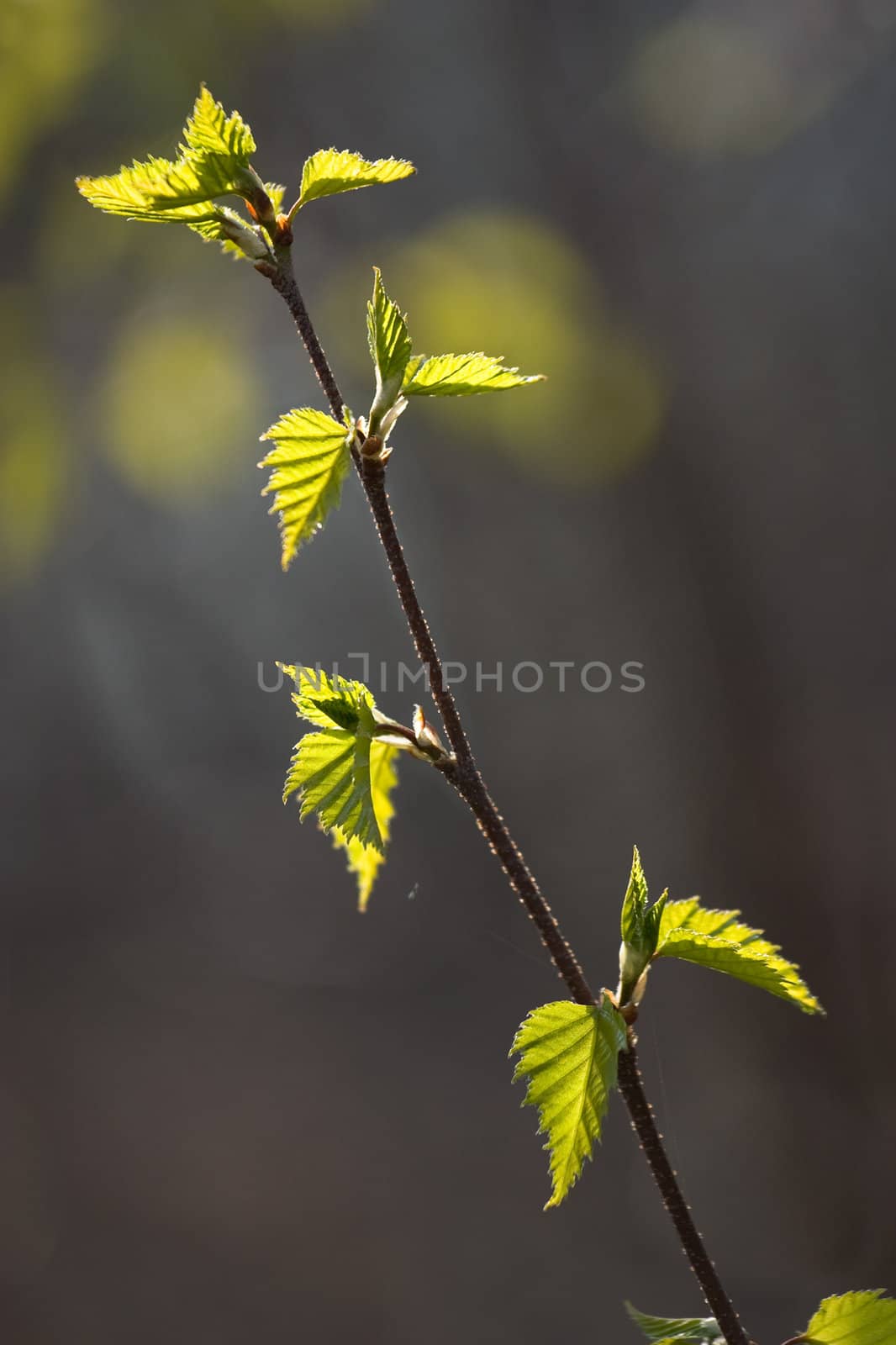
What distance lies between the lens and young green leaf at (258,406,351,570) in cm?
31

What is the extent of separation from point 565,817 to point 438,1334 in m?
0.68

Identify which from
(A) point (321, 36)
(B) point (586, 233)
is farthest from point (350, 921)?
(A) point (321, 36)

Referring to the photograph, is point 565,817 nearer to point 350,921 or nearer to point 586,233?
point 350,921

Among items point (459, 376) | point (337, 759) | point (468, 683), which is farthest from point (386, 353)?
point (468, 683)

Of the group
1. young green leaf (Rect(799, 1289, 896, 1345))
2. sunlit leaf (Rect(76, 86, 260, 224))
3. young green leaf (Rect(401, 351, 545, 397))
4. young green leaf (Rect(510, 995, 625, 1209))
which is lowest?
young green leaf (Rect(799, 1289, 896, 1345))

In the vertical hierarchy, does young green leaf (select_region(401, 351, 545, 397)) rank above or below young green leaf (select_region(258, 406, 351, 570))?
above

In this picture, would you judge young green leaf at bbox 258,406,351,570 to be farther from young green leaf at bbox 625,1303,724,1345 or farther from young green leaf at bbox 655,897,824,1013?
young green leaf at bbox 625,1303,724,1345

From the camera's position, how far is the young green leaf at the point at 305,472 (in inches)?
12.2

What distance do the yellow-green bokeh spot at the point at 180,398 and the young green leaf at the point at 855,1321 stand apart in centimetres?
109

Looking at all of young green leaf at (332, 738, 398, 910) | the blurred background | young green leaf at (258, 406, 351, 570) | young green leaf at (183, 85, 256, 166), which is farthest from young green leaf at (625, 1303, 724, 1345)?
the blurred background

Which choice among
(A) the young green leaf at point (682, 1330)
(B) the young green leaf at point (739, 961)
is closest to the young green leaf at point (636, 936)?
(B) the young green leaf at point (739, 961)

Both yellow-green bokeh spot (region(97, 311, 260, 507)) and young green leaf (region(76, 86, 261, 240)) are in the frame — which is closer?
young green leaf (region(76, 86, 261, 240))

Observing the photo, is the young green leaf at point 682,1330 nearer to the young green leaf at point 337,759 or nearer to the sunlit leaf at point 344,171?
the young green leaf at point 337,759

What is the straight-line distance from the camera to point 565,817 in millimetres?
1278
